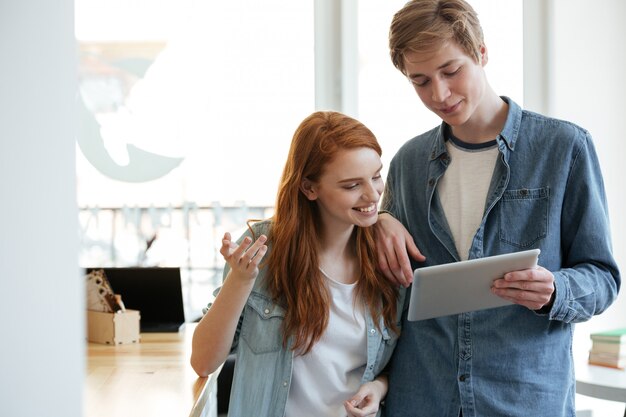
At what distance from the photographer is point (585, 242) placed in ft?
4.76

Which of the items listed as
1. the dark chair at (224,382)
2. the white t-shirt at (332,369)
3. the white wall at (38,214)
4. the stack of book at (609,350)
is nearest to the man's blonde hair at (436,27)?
the white t-shirt at (332,369)

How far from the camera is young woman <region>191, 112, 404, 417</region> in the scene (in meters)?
1.58

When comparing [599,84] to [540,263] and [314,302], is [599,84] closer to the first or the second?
[540,263]

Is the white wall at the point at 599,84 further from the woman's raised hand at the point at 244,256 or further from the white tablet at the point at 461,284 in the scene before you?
the woman's raised hand at the point at 244,256

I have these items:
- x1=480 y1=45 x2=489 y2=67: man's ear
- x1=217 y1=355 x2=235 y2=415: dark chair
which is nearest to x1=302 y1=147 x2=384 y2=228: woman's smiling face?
x1=480 y1=45 x2=489 y2=67: man's ear

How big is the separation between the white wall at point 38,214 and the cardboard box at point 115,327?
242 centimetres

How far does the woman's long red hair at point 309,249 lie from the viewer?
63.3 inches

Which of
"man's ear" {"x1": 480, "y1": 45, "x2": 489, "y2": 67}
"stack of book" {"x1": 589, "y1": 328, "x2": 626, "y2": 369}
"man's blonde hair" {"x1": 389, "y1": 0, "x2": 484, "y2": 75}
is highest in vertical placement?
"man's blonde hair" {"x1": 389, "y1": 0, "x2": 484, "y2": 75}

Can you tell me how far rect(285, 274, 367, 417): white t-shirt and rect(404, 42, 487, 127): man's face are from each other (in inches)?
19.5

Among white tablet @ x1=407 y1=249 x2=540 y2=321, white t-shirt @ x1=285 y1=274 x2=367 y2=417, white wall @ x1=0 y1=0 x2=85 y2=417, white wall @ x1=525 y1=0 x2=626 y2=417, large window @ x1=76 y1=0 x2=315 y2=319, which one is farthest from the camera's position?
white wall @ x1=525 y1=0 x2=626 y2=417

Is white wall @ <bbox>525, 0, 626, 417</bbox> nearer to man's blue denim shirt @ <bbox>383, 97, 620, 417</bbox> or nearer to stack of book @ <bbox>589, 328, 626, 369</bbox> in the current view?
stack of book @ <bbox>589, 328, 626, 369</bbox>

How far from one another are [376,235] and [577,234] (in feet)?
1.46

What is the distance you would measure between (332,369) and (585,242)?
1.98 feet

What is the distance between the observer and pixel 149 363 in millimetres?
2211
